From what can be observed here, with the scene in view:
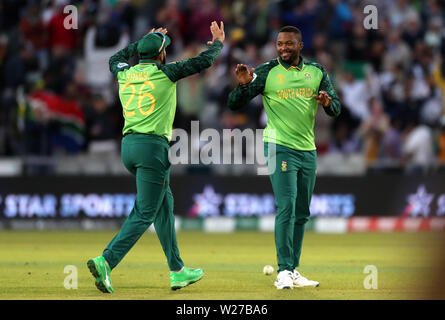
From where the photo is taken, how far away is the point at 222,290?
950cm

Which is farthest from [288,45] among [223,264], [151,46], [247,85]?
[223,264]

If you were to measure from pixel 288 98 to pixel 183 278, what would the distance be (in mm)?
2222

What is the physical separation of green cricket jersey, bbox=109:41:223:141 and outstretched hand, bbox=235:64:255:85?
11.4 inches

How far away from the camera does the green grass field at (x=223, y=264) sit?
30.0ft

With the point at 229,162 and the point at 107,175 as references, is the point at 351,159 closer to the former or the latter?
the point at 229,162

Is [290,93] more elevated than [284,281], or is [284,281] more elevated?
[290,93]

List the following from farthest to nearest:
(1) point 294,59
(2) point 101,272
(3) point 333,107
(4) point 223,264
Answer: (4) point 223,264
(1) point 294,59
(3) point 333,107
(2) point 101,272

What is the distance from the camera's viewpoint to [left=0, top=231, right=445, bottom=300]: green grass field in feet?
30.0

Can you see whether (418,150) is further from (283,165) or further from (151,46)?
(151,46)

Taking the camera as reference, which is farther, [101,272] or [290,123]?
[290,123]

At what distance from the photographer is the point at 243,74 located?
9.53m

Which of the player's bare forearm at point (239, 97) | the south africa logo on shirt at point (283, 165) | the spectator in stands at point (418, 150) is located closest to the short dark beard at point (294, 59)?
the player's bare forearm at point (239, 97)

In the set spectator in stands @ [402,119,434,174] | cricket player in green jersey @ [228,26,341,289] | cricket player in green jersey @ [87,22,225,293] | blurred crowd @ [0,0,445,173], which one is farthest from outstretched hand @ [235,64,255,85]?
spectator in stands @ [402,119,434,174]
